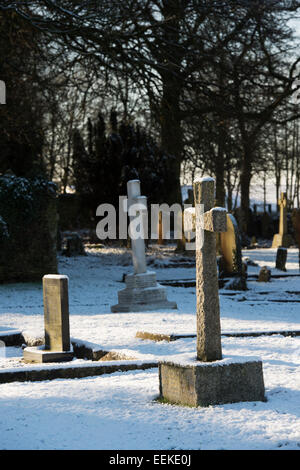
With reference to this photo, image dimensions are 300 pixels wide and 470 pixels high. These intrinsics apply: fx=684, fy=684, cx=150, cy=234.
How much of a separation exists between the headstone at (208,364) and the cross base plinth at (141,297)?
17.6 feet

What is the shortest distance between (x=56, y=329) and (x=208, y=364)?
2581 millimetres

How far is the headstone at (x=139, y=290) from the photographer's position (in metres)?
10.1

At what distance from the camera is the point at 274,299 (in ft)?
37.1

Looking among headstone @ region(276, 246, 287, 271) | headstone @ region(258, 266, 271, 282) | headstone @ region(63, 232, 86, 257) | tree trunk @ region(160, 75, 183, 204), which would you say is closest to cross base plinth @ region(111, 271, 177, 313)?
headstone @ region(258, 266, 271, 282)

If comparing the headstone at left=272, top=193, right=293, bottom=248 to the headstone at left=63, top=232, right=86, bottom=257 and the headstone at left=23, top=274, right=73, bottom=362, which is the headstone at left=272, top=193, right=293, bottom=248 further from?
the headstone at left=23, top=274, right=73, bottom=362

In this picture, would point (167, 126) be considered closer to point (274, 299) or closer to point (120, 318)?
point (274, 299)

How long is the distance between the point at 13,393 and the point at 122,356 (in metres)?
1.41

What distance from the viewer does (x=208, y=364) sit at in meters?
4.46

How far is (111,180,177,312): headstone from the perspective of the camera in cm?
1009

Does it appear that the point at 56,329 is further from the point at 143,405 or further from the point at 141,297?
the point at 141,297

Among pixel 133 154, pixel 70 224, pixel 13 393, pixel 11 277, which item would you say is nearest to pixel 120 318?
pixel 13 393

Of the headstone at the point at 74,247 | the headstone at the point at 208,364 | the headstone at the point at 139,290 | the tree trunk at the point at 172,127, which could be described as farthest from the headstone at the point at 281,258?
the headstone at the point at 208,364

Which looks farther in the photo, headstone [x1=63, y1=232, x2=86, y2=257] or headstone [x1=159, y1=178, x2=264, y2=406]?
headstone [x1=63, y1=232, x2=86, y2=257]
